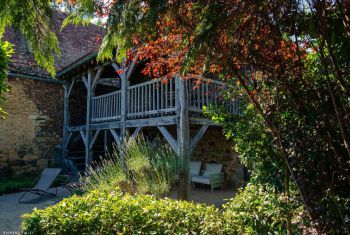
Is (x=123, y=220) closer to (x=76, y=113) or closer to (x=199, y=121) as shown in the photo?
(x=199, y=121)

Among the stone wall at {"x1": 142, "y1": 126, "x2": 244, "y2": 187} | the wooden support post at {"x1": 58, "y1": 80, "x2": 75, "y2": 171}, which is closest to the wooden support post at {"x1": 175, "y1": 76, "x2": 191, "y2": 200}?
the stone wall at {"x1": 142, "y1": 126, "x2": 244, "y2": 187}

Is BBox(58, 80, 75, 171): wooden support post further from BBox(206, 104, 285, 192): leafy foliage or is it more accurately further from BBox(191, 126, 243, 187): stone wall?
BBox(206, 104, 285, 192): leafy foliage

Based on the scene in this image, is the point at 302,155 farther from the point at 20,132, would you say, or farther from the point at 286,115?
the point at 20,132

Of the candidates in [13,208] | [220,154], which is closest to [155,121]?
[220,154]

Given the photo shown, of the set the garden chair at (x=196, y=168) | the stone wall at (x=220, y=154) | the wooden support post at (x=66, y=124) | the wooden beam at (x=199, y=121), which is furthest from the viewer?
the wooden support post at (x=66, y=124)

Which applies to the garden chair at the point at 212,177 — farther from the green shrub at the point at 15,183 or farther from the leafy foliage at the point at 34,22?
the leafy foliage at the point at 34,22

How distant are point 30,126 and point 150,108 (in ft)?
19.4

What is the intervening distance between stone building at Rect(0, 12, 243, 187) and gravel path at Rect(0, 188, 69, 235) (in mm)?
2107

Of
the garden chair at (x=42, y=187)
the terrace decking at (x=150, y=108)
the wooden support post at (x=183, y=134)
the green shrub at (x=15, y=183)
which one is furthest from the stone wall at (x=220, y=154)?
the green shrub at (x=15, y=183)

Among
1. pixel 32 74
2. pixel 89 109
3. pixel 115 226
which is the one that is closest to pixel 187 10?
pixel 115 226

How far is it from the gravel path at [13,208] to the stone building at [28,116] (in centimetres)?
241

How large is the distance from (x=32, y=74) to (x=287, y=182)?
10252 millimetres

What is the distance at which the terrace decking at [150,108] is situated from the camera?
589cm

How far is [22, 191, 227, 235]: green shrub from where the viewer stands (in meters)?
2.87
